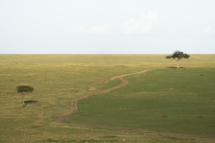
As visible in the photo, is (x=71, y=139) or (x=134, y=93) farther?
(x=134, y=93)

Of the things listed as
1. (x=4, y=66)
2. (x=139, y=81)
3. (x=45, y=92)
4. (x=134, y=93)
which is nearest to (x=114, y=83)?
(x=139, y=81)

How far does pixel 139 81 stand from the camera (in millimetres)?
63031

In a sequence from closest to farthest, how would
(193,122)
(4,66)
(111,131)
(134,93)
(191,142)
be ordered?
(191,142)
(111,131)
(193,122)
(134,93)
(4,66)

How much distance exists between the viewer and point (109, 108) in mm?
39375

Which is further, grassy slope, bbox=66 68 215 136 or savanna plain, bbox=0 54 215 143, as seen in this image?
grassy slope, bbox=66 68 215 136

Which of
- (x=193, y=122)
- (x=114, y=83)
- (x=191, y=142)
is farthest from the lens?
(x=114, y=83)

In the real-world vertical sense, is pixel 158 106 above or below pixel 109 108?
above

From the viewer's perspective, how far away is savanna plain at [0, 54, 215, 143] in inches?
947

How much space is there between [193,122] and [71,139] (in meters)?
14.8

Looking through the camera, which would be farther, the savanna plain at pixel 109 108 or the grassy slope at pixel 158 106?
the grassy slope at pixel 158 106

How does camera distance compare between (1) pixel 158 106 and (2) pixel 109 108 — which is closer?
(2) pixel 109 108

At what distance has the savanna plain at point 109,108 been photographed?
24.1 meters

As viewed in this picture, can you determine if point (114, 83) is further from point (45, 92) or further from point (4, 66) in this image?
point (4, 66)

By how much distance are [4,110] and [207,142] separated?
2872 centimetres
